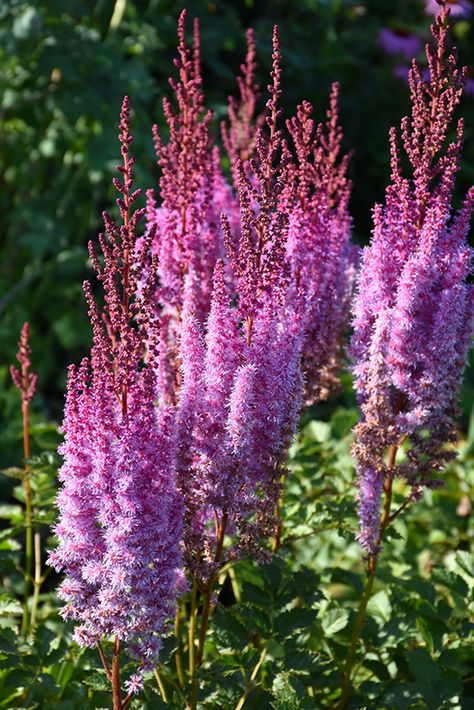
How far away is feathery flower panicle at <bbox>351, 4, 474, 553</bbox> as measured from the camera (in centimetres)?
229

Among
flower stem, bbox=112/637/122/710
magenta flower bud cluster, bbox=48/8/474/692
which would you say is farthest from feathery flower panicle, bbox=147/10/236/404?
flower stem, bbox=112/637/122/710

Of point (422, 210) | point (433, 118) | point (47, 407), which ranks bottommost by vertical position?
point (47, 407)

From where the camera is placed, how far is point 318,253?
8.49ft

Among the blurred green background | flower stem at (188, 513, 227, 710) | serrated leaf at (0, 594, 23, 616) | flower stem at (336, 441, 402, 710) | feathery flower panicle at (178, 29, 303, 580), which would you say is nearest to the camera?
feathery flower panicle at (178, 29, 303, 580)

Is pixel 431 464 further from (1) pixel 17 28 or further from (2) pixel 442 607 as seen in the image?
(1) pixel 17 28

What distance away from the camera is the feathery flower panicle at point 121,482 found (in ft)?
6.32

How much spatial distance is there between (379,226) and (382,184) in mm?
5274

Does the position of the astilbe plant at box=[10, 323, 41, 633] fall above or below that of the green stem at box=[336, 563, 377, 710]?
above

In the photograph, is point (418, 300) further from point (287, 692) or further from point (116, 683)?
point (116, 683)

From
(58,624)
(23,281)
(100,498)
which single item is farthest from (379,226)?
(23,281)

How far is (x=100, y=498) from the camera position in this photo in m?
1.95

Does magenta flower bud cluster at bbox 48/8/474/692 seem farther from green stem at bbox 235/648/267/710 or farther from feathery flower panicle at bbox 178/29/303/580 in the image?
green stem at bbox 235/648/267/710

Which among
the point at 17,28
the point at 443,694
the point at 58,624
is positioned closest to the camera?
the point at 443,694

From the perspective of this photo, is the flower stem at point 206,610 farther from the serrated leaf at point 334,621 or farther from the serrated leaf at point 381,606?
the serrated leaf at point 381,606
